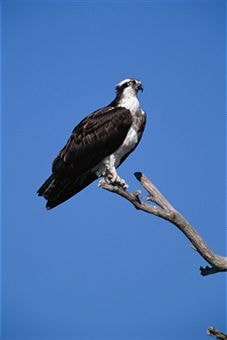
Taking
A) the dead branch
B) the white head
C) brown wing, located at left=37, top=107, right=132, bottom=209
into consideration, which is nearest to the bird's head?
the white head

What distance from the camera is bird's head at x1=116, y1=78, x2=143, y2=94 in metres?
9.85

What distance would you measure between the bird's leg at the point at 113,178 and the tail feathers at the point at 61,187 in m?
0.30

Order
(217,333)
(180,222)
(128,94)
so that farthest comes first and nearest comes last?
(128,94) < (180,222) < (217,333)

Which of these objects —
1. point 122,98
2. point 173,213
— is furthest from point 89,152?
point 173,213

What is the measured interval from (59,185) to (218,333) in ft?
10.9

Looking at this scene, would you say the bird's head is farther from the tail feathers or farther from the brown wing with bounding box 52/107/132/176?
the tail feathers

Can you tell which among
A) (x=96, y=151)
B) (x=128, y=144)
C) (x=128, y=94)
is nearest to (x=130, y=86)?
(x=128, y=94)

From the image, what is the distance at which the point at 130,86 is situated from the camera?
9.88m

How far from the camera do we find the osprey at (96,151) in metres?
9.25

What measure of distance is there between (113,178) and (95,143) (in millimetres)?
607

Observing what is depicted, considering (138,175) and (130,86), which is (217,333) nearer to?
(138,175)

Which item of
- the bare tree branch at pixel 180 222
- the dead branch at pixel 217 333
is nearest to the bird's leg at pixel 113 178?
the bare tree branch at pixel 180 222

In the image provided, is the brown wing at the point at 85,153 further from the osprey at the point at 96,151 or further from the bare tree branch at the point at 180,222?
the bare tree branch at the point at 180,222

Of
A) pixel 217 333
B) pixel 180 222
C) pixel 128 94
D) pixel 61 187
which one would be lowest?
pixel 217 333
